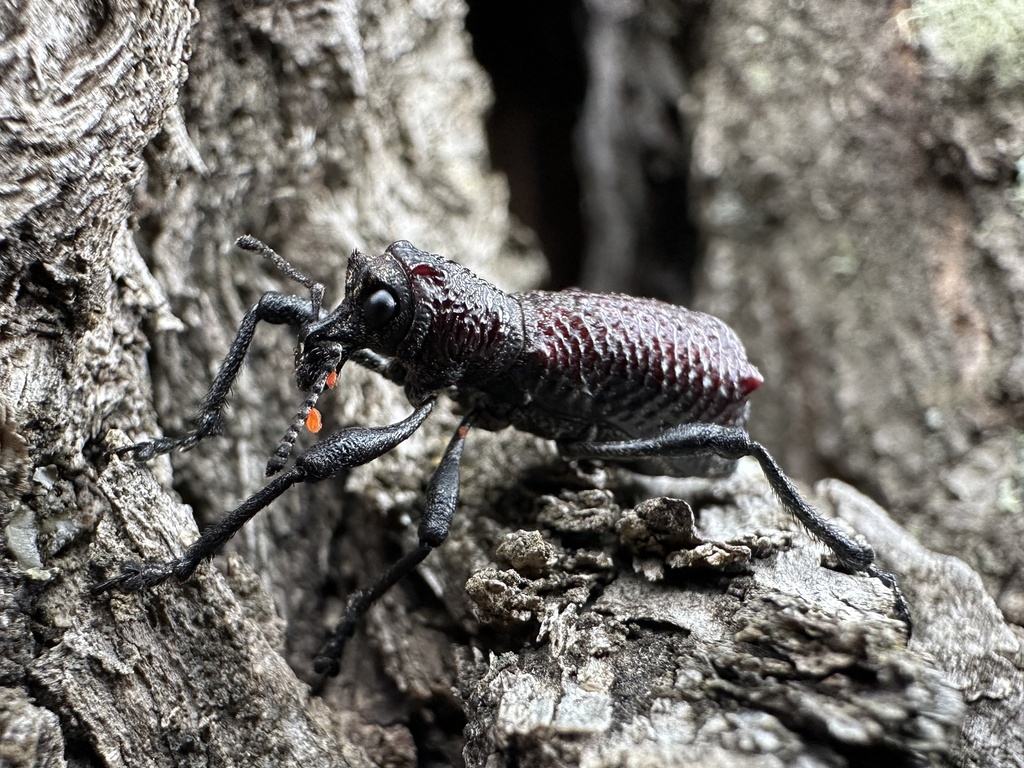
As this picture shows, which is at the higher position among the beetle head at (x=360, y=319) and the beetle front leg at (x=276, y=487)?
the beetle head at (x=360, y=319)

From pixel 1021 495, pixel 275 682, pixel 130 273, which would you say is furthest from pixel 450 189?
pixel 1021 495

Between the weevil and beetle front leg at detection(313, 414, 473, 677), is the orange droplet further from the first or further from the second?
beetle front leg at detection(313, 414, 473, 677)

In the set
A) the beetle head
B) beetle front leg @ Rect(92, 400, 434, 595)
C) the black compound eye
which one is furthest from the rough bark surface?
the black compound eye

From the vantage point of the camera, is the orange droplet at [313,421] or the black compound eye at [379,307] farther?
the black compound eye at [379,307]

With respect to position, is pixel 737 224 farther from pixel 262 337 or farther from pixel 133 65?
pixel 133 65

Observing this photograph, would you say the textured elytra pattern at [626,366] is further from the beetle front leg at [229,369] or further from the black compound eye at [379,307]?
the beetle front leg at [229,369]

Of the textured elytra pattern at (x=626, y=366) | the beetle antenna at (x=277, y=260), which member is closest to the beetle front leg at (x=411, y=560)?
the textured elytra pattern at (x=626, y=366)

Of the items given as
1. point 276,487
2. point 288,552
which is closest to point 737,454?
point 276,487
